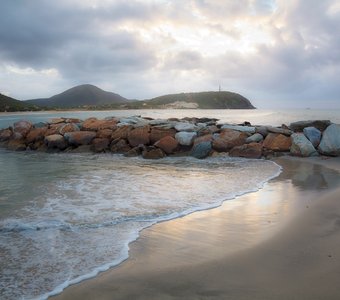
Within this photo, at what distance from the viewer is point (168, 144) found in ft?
56.2

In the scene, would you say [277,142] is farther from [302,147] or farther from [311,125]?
[311,125]

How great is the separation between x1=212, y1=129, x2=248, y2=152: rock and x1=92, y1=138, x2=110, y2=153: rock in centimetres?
530

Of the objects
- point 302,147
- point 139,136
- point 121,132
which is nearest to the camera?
point 302,147

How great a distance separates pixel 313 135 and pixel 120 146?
850 cm

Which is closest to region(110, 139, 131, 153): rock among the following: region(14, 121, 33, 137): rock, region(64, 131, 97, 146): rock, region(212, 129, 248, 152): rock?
region(64, 131, 97, 146): rock

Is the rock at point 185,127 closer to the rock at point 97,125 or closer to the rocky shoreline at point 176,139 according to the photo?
the rocky shoreline at point 176,139

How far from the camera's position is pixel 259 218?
688 cm

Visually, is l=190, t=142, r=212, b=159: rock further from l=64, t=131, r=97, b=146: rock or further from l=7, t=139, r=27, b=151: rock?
l=7, t=139, r=27, b=151: rock

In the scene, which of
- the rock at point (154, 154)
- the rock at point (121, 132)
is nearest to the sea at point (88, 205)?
the rock at point (154, 154)

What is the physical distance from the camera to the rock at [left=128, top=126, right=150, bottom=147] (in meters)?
18.3

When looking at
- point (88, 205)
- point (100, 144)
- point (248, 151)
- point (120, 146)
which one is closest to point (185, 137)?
point (248, 151)

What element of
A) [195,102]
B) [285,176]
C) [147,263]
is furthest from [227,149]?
[195,102]

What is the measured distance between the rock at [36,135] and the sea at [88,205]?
582 centimetres

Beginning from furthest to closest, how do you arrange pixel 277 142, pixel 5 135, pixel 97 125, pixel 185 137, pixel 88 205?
1. pixel 5 135
2. pixel 97 125
3. pixel 185 137
4. pixel 277 142
5. pixel 88 205
